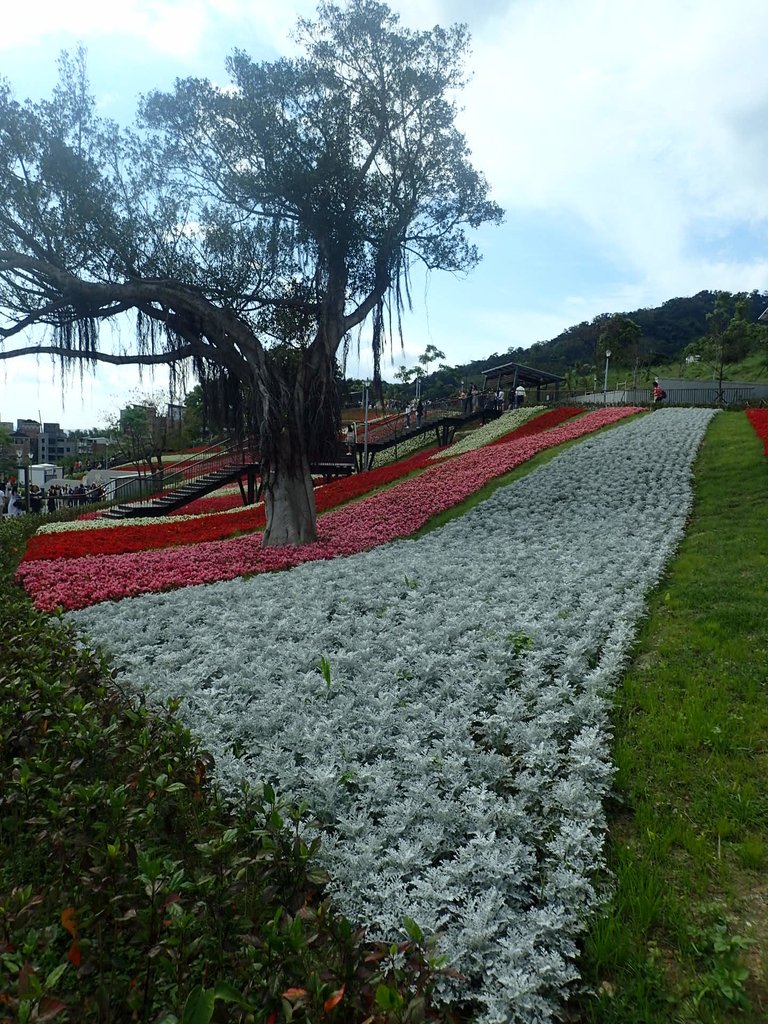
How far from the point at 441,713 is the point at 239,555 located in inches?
307

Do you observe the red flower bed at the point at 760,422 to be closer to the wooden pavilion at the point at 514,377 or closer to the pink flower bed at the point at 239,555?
the pink flower bed at the point at 239,555

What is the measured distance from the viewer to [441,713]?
15.0 ft

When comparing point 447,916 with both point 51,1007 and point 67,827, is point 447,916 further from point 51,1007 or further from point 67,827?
point 67,827

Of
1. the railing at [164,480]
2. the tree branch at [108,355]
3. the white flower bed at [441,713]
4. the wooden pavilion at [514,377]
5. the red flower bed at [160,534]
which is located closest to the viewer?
the white flower bed at [441,713]

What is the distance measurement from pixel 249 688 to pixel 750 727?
387cm

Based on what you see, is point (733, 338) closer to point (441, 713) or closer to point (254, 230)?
point (254, 230)

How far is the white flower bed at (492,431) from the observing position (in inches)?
1022

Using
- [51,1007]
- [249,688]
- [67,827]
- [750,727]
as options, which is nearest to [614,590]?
[750,727]

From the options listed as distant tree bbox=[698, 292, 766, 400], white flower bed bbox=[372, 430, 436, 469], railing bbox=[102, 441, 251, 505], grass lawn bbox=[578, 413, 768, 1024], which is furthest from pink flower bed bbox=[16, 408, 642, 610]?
distant tree bbox=[698, 292, 766, 400]

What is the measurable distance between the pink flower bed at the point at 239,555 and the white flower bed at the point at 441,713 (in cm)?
110

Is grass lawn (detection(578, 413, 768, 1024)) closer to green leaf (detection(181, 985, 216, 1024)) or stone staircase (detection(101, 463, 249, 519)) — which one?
green leaf (detection(181, 985, 216, 1024))

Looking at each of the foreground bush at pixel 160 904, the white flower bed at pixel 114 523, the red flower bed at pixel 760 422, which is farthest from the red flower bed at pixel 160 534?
the red flower bed at pixel 760 422

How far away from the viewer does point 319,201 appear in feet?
40.4

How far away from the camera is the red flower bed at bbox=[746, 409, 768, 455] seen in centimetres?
1781
